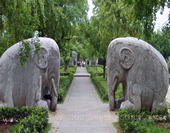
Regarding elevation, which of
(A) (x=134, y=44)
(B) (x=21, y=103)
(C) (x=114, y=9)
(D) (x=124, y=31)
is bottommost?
(B) (x=21, y=103)

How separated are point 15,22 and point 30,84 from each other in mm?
2617

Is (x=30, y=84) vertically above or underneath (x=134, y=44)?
underneath

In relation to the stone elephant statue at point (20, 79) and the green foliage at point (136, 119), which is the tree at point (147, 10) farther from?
the stone elephant statue at point (20, 79)

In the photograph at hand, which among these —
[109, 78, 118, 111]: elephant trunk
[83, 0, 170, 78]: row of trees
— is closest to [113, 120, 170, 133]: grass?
[109, 78, 118, 111]: elephant trunk

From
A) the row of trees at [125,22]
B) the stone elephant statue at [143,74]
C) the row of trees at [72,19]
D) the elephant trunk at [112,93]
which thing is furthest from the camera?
the elephant trunk at [112,93]

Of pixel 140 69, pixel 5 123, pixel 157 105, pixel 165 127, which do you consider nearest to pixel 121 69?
pixel 140 69

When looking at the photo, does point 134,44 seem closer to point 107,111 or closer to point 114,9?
point 107,111

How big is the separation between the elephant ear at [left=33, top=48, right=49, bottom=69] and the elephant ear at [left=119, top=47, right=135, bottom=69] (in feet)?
9.28

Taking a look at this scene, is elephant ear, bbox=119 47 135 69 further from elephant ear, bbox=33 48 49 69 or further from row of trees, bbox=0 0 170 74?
elephant ear, bbox=33 48 49 69

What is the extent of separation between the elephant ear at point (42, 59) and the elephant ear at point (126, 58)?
2.83 metres

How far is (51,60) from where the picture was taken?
26.4 ft

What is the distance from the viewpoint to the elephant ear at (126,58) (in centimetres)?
772

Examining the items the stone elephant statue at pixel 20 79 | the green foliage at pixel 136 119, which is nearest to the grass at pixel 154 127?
the green foliage at pixel 136 119

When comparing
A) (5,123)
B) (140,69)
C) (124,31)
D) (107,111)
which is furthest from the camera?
(124,31)
